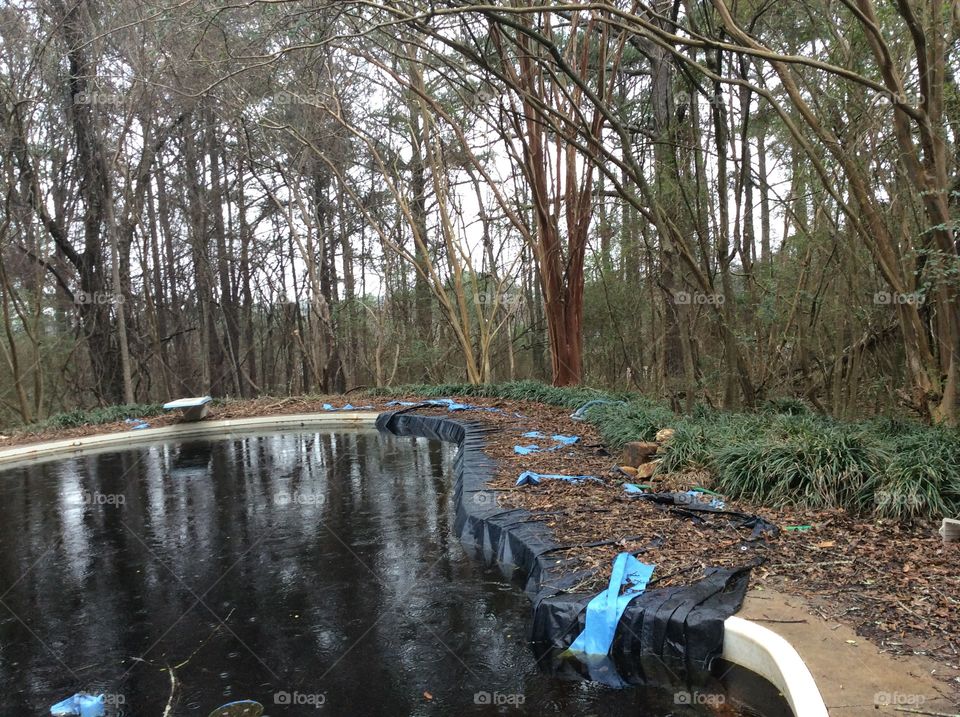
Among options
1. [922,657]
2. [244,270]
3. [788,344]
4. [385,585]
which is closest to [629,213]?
[788,344]

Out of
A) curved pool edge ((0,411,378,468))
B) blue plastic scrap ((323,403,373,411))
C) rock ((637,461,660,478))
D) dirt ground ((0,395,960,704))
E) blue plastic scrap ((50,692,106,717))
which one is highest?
blue plastic scrap ((323,403,373,411))

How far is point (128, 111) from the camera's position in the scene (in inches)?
566

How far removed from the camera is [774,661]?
10.2 ft

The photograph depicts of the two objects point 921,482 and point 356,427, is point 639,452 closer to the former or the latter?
point 921,482

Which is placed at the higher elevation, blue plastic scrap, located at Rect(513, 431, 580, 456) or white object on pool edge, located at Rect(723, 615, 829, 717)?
blue plastic scrap, located at Rect(513, 431, 580, 456)

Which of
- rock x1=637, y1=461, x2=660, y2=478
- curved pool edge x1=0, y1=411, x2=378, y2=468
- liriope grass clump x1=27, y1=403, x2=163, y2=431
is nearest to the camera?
rock x1=637, y1=461, x2=660, y2=478

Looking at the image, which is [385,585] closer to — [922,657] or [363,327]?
[922,657]

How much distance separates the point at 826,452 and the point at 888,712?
122 inches

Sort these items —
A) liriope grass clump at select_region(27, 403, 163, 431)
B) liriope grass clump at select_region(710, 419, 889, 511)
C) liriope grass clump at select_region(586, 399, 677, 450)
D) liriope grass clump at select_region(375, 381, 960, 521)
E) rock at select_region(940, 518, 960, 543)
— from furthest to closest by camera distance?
liriope grass clump at select_region(27, 403, 163, 431), liriope grass clump at select_region(586, 399, 677, 450), liriope grass clump at select_region(710, 419, 889, 511), liriope grass clump at select_region(375, 381, 960, 521), rock at select_region(940, 518, 960, 543)

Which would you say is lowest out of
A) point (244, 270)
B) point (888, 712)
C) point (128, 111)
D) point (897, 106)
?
point (888, 712)

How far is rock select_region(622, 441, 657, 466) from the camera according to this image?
6.71 meters

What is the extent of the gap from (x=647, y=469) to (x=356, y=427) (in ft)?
24.7

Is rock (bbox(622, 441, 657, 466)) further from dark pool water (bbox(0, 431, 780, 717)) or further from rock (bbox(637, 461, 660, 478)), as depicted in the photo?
dark pool water (bbox(0, 431, 780, 717))

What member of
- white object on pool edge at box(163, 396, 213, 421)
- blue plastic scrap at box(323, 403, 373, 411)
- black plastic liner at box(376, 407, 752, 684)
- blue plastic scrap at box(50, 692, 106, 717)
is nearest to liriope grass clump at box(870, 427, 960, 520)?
black plastic liner at box(376, 407, 752, 684)
